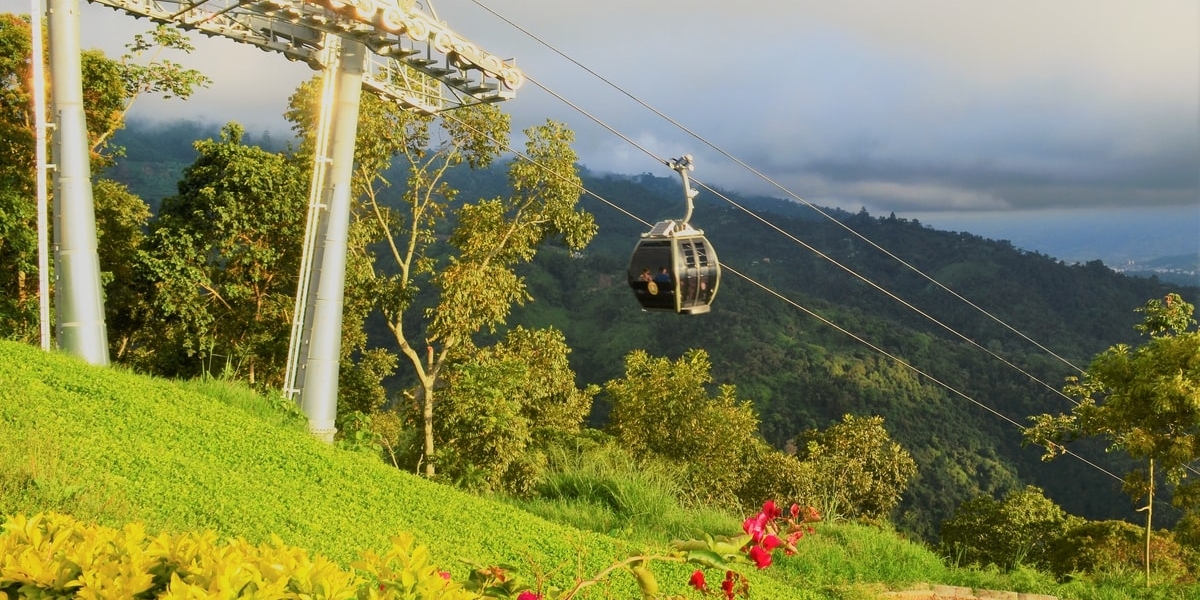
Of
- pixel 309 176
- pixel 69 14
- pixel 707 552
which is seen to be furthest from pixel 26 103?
pixel 707 552

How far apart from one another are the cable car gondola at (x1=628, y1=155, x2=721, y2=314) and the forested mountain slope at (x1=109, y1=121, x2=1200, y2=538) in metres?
25.4

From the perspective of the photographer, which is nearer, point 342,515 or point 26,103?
point 342,515

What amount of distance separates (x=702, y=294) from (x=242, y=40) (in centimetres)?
547

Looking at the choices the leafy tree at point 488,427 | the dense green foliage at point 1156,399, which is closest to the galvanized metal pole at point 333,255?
the leafy tree at point 488,427

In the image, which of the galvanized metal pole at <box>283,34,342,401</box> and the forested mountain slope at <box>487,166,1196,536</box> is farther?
the forested mountain slope at <box>487,166,1196,536</box>

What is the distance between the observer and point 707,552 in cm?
237

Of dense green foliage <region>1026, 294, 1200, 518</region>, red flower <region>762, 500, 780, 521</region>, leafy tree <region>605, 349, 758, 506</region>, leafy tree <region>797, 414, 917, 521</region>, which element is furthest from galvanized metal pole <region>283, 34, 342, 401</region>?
leafy tree <region>797, 414, 917, 521</region>

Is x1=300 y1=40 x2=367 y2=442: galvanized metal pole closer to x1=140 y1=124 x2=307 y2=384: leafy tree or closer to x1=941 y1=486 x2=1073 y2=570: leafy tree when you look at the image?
x1=140 y1=124 x2=307 y2=384: leafy tree

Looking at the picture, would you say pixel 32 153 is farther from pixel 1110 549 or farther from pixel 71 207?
pixel 1110 549

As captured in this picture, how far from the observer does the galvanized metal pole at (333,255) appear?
31.1ft

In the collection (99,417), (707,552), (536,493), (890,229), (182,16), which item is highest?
(890,229)

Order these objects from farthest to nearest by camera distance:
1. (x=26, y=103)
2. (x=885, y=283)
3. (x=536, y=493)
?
(x=885, y=283), (x=26, y=103), (x=536, y=493)

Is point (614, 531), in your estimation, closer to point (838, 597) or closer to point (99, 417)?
point (838, 597)

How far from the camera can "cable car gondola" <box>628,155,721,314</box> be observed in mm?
8875
